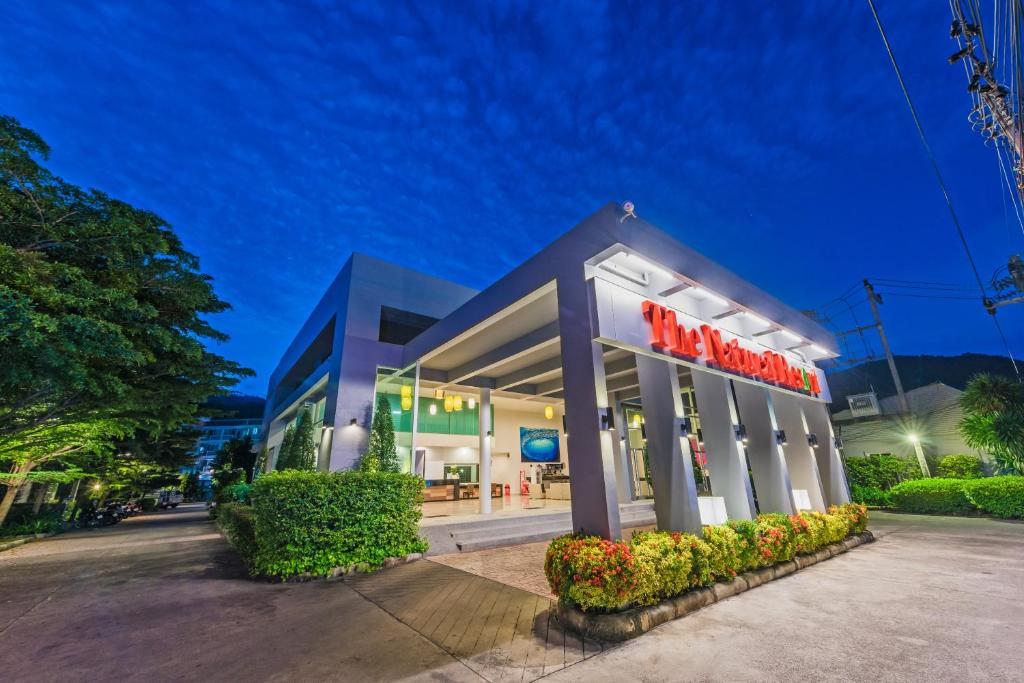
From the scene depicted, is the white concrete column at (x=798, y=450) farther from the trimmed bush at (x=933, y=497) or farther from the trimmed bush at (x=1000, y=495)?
the trimmed bush at (x=933, y=497)

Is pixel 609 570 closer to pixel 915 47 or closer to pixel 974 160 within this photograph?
pixel 915 47

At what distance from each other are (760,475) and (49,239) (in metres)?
12.8

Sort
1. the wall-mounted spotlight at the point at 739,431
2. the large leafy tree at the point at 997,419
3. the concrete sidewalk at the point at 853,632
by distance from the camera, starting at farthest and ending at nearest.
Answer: the large leafy tree at the point at 997,419, the wall-mounted spotlight at the point at 739,431, the concrete sidewalk at the point at 853,632

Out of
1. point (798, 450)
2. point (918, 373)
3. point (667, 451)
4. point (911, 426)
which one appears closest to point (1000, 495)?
point (911, 426)

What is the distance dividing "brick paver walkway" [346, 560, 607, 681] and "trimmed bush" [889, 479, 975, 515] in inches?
594

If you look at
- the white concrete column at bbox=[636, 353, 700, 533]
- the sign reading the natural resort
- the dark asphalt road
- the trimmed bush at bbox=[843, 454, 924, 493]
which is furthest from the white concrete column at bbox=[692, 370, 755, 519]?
the trimmed bush at bbox=[843, 454, 924, 493]

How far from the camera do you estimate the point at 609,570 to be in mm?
3762

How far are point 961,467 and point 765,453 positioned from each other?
12.1 m

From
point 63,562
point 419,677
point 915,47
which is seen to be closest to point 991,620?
point 419,677

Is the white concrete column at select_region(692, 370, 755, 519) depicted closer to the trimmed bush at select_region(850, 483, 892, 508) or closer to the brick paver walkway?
the brick paver walkway

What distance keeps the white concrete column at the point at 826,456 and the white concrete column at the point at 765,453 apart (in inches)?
102

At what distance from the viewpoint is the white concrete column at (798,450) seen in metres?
8.47

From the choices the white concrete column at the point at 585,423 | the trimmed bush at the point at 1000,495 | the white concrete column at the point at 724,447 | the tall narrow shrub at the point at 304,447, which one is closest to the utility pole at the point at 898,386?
the trimmed bush at the point at 1000,495

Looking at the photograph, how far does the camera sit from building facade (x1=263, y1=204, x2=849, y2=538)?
5.29 metres
